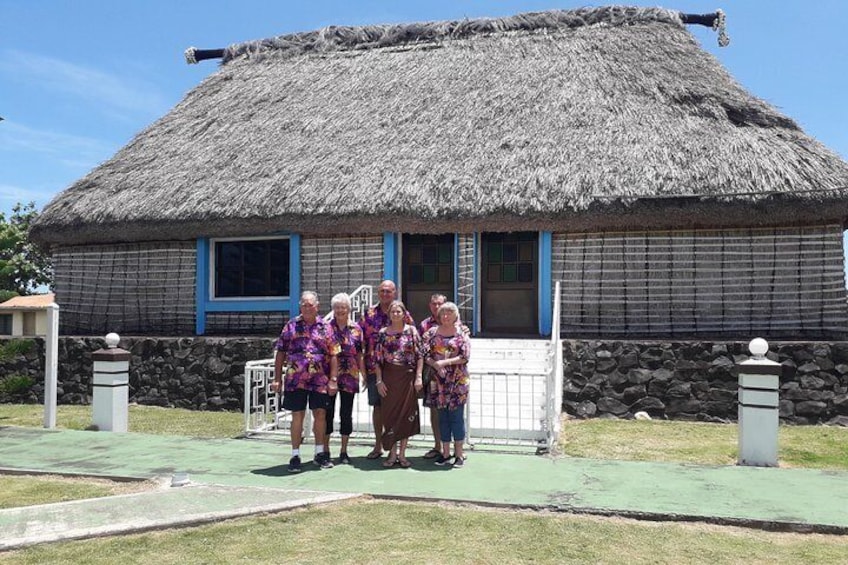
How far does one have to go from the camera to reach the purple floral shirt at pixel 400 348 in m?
6.68

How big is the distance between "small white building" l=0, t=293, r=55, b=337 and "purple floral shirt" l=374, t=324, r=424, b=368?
1278 inches

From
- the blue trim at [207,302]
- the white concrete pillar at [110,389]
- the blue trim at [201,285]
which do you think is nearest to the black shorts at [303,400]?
the white concrete pillar at [110,389]

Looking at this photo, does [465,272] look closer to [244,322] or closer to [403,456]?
[244,322]

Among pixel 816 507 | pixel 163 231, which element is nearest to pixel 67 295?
pixel 163 231

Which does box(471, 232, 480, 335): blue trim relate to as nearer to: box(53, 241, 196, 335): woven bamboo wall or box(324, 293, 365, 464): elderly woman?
box(53, 241, 196, 335): woven bamboo wall

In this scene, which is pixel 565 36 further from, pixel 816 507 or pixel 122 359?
pixel 816 507

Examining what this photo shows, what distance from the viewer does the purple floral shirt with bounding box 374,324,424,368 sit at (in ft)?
21.9

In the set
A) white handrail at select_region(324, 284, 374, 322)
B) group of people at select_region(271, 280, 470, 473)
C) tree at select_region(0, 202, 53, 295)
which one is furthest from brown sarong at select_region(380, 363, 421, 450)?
tree at select_region(0, 202, 53, 295)

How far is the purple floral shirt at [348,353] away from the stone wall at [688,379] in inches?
163

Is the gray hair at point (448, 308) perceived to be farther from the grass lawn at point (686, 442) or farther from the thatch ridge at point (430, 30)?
the thatch ridge at point (430, 30)

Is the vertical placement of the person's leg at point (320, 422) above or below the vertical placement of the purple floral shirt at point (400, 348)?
below

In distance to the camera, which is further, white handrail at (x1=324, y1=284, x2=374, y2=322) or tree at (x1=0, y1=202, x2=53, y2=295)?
tree at (x1=0, y1=202, x2=53, y2=295)

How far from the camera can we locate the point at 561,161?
11.4m

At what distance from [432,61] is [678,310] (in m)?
7.05
